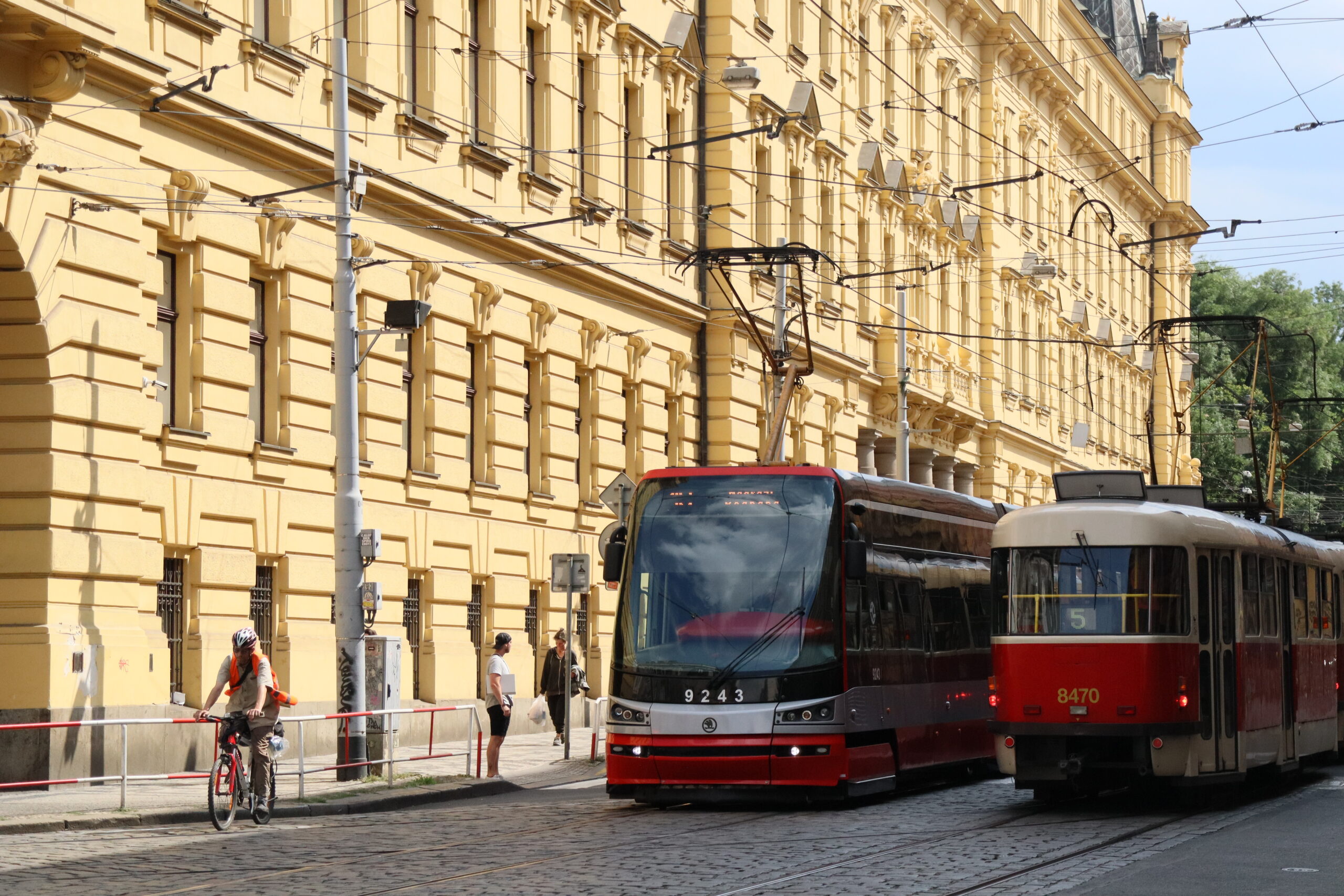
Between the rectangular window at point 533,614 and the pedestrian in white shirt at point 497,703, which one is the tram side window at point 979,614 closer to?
the pedestrian in white shirt at point 497,703

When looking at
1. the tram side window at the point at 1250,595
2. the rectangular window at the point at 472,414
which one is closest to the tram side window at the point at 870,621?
the tram side window at the point at 1250,595

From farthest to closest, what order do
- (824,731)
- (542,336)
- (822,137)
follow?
(822,137) → (542,336) → (824,731)

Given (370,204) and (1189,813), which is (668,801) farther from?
(370,204)

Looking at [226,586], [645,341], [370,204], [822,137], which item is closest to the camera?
[226,586]

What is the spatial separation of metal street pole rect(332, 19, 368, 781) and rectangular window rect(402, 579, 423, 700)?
6549 mm

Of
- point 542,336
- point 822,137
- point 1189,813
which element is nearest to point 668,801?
point 1189,813

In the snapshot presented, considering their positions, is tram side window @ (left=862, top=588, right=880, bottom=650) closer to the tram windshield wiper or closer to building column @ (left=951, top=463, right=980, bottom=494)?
the tram windshield wiper

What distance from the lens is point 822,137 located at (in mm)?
45375

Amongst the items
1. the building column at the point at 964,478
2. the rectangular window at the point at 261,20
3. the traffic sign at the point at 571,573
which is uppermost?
the rectangular window at the point at 261,20

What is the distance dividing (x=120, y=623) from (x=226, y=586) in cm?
251

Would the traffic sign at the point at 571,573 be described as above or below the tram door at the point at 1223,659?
above

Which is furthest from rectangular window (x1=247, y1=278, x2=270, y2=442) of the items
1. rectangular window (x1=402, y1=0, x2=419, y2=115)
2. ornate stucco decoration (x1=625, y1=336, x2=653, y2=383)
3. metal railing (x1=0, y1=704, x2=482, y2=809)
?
ornate stucco decoration (x1=625, y1=336, x2=653, y2=383)

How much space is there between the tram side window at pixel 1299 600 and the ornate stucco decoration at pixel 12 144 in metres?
13.7

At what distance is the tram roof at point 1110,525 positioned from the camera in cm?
A: 1920
